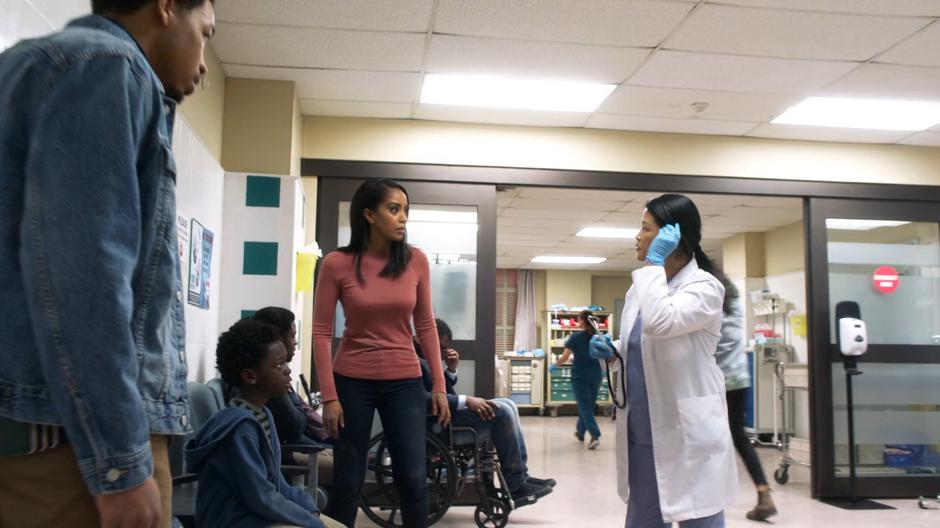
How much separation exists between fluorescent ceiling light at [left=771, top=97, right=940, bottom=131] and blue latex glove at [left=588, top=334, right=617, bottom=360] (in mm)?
2974

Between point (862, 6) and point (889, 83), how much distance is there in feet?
3.78

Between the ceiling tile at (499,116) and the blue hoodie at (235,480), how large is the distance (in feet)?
10.8

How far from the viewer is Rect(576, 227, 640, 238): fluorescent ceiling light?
31.9 feet

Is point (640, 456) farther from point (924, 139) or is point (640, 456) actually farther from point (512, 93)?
point (924, 139)

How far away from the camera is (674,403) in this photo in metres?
2.17

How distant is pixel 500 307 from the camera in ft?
47.4

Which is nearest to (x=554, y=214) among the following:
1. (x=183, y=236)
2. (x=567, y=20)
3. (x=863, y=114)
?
(x=863, y=114)

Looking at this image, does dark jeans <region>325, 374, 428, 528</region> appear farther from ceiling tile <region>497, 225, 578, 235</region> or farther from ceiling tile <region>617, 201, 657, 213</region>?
ceiling tile <region>497, 225, 578, 235</region>

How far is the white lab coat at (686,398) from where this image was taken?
2129mm

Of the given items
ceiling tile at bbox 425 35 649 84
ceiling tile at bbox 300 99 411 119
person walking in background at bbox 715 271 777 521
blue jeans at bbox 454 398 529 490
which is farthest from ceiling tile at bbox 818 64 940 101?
blue jeans at bbox 454 398 529 490

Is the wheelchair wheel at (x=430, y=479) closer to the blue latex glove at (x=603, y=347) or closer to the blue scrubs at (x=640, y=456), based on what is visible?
the blue latex glove at (x=603, y=347)

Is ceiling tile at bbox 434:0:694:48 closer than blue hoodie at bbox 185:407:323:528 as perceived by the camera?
No

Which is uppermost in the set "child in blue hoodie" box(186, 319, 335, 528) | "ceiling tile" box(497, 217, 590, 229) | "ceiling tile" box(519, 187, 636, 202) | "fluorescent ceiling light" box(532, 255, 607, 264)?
"ceiling tile" box(519, 187, 636, 202)

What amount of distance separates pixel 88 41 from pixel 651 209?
1.81 m
